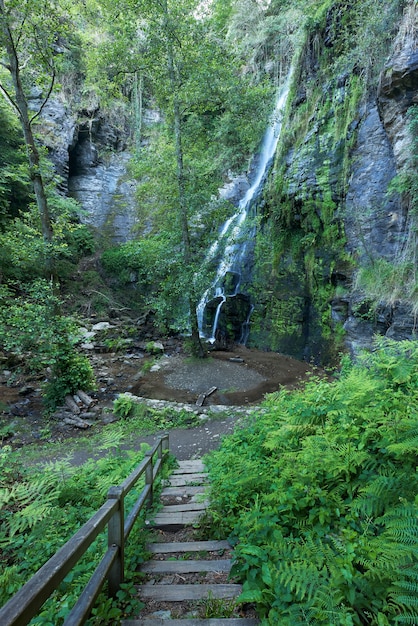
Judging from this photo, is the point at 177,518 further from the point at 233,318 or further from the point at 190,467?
the point at 233,318

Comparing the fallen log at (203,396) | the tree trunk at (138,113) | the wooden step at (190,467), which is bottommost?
the fallen log at (203,396)

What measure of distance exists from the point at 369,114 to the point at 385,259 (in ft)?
14.6

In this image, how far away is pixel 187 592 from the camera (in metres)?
2.27

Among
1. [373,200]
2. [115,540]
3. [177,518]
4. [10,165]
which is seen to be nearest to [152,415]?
[177,518]

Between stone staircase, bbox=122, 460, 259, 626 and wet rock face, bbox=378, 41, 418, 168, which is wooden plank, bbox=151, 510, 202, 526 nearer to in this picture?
stone staircase, bbox=122, 460, 259, 626

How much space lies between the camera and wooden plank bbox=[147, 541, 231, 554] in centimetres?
286

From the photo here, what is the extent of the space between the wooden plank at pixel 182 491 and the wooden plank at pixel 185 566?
1662mm

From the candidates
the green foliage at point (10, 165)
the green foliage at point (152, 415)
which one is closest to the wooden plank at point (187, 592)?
the green foliage at point (152, 415)

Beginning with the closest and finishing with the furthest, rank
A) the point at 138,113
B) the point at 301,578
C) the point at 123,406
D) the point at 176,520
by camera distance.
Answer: the point at 301,578
the point at 176,520
the point at 123,406
the point at 138,113

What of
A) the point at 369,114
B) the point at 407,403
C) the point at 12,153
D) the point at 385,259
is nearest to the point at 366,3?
the point at 369,114

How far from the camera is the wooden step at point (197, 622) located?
6.23 feet

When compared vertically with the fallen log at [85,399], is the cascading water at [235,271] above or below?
above

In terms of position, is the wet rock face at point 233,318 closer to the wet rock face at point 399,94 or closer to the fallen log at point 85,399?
the fallen log at point 85,399

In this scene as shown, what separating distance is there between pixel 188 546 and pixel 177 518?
24.8 inches
